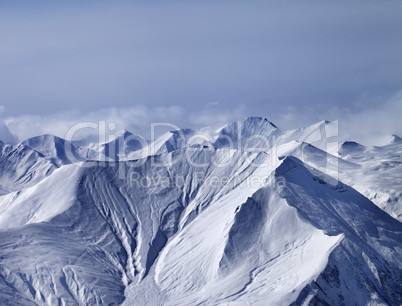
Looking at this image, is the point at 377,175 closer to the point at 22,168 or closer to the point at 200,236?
the point at 200,236

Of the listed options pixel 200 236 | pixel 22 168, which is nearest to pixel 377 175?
pixel 200 236

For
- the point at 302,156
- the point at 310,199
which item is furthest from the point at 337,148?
the point at 310,199

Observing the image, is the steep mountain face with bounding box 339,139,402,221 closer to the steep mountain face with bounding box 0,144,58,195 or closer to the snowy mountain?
the snowy mountain

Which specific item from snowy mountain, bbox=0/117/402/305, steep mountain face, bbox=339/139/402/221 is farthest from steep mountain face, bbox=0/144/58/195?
steep mountain face, bbox=339/139/402/221

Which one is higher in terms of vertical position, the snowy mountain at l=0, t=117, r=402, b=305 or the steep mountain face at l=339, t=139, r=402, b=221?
the snowy mountain at l=0, t=117, r=402, b=305

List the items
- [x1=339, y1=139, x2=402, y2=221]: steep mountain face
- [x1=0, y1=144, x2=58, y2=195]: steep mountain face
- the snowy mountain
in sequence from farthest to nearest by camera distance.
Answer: [x1=0, y1=144, x2=58, y2=195]: steep mountain face, [x1=339, y1=139, x2=402, y2=221]: steep mountain face, the snowy mountain

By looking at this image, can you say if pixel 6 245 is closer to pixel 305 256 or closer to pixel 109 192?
pixel 109 192

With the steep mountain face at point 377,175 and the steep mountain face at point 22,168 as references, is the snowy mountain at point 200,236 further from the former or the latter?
the steep mountain face at point 22,168

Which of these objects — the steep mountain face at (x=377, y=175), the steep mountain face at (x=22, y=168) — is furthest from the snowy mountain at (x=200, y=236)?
the steep mountain face at (x=22, y=168)
